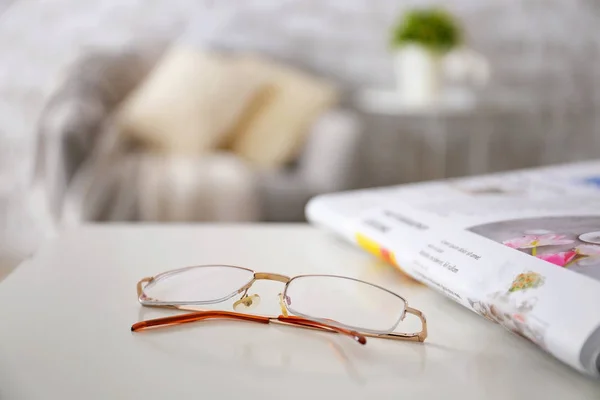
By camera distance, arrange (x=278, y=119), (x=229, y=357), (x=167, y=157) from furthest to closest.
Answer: (x=278, y=119)
(x=167, y=157)
(x=229, y=357)

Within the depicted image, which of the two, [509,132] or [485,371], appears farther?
[509,132]

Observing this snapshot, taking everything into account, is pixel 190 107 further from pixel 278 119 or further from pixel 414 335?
pixel 414 335

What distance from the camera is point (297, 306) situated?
43cm

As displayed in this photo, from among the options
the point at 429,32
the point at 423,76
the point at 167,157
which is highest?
the point at 429,32

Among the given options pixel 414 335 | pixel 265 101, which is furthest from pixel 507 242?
pixel 265 101

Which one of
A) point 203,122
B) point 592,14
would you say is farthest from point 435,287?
point 592,14

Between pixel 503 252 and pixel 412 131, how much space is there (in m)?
2.40

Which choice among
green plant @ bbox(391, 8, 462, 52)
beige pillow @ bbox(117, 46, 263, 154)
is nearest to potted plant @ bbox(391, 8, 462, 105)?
green plant @ bbox(391, 8, 462, 52)

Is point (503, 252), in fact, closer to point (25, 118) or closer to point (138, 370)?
point (138, 370)

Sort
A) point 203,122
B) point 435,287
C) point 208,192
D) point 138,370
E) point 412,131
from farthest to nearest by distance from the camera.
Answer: point 412,131 < point 203,122 < point 208,192 < point 435,287 < point 138,370

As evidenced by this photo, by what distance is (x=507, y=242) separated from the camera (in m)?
0.45

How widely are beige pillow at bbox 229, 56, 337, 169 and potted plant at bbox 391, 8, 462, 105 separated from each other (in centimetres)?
27

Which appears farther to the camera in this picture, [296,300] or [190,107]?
[190,107]

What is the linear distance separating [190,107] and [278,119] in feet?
0.90
